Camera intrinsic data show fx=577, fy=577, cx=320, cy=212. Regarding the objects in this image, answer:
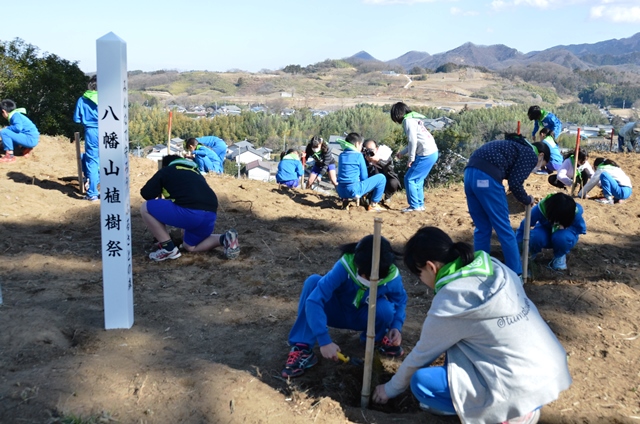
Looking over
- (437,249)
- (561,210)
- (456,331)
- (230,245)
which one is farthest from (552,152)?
(456,331)

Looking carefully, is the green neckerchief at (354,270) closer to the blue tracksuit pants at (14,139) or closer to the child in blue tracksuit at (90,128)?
the child in blue tracksuit at (90,128)

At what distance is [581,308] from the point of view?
189 inches

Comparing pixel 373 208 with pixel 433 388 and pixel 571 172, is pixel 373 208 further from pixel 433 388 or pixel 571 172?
pixel 433 388

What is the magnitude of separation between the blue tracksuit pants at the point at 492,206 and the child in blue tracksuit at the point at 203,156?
6405 mm

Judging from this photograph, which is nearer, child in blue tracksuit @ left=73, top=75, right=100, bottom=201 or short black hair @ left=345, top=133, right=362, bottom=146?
child in blue tracksuit @ left=73, top=75, right=100, bottom=201

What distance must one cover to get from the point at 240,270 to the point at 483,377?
11.7 feet

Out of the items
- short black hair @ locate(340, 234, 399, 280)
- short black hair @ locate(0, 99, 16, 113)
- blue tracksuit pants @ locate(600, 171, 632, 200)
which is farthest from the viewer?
short black hair @ locate(0, 99, 16, 113)

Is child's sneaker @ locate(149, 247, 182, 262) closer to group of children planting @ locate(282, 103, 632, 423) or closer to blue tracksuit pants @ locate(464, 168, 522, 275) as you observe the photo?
group of children planting @ locate(282, 103, 632, 423)

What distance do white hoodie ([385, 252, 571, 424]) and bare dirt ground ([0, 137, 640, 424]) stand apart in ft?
1.64

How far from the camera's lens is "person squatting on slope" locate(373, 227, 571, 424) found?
8.91 feet

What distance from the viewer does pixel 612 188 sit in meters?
9.11

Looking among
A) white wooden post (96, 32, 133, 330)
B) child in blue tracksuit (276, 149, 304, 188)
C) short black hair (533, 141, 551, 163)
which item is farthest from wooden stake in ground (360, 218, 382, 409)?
child in blue tracksuit (276, 149, 304, 188)

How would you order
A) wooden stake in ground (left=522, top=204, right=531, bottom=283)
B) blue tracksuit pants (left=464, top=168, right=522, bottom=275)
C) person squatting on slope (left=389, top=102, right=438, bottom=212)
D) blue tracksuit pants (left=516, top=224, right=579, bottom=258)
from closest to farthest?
blue tracksuit pants (left=464, top=168, right=522, bottom=275), wooden stake in ground (left=522, top=204, right=531, bottom=283), blue tracksuit pants (left=516, top=224, right=579, bottom=258), person squatting on slope (left=389, top=102, right=438, bottom=212)

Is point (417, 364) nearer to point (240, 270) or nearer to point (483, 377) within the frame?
point (483, 377)
